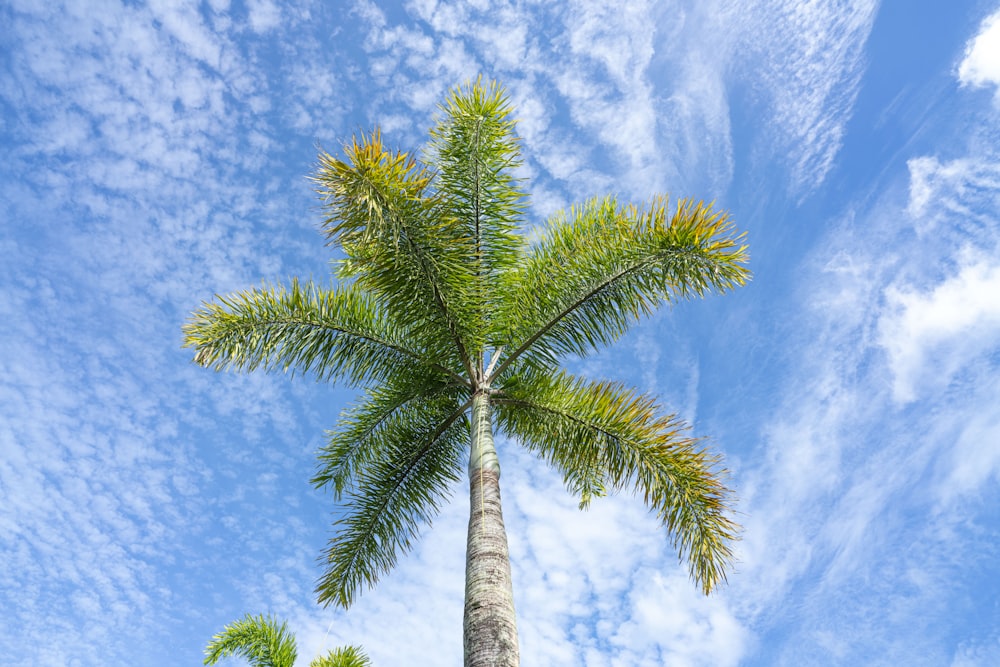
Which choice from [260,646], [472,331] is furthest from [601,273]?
[260,646]

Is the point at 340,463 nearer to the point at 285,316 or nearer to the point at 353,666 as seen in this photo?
the point at 285,316

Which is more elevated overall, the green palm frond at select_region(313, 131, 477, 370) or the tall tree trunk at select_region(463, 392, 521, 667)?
the green palm frond at select_region(313, 131, 477, 370)

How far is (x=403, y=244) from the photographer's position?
8.91m

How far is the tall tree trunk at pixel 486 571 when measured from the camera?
714 centimetres

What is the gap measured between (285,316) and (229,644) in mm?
7629

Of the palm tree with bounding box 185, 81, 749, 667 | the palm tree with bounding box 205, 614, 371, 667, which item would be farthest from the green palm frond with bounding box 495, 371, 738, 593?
the palm tree with bounding box 205, 614, 371, 667

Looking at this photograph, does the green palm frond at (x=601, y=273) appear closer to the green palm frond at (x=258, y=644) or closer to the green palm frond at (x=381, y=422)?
the green palm frond at (x=381, y=422)

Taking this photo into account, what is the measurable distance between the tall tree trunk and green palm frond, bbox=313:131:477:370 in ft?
4.92

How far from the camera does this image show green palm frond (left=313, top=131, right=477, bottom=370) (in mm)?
8273

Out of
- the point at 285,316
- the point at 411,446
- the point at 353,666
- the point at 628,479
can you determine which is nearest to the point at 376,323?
the point at 285,316

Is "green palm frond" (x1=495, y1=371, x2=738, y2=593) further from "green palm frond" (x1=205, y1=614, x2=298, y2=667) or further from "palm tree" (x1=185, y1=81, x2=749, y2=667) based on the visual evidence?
"green palm frond" (x1=205, y1=614, x2=298, y2=667)

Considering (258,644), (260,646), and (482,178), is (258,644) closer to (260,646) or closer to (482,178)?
(260,646)

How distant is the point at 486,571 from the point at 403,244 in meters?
4.21

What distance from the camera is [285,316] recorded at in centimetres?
963
